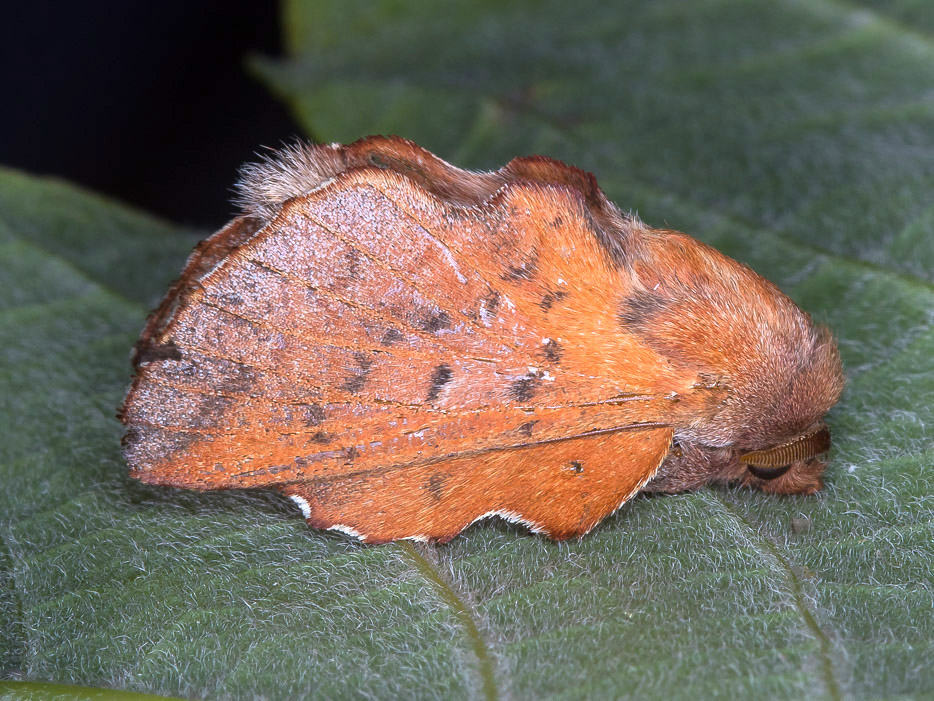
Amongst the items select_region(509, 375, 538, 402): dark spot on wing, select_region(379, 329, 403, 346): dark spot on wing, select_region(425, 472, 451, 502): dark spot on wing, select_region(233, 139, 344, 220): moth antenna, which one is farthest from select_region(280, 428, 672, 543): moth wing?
select_region(233, 139, 344, 220): moth antenna

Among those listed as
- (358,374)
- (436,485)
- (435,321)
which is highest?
(435,321)

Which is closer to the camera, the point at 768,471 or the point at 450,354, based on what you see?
the point at 450,354

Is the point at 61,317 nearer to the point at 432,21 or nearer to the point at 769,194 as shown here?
the point at 432,21

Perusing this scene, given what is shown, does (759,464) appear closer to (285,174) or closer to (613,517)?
(613,517)

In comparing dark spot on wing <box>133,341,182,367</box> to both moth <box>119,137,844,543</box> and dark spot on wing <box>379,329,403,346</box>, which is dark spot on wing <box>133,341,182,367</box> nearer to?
moth <box>119,137,844,543</box>

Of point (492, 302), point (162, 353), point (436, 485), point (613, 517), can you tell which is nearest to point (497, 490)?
point (436, 485)

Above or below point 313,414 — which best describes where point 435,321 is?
above
